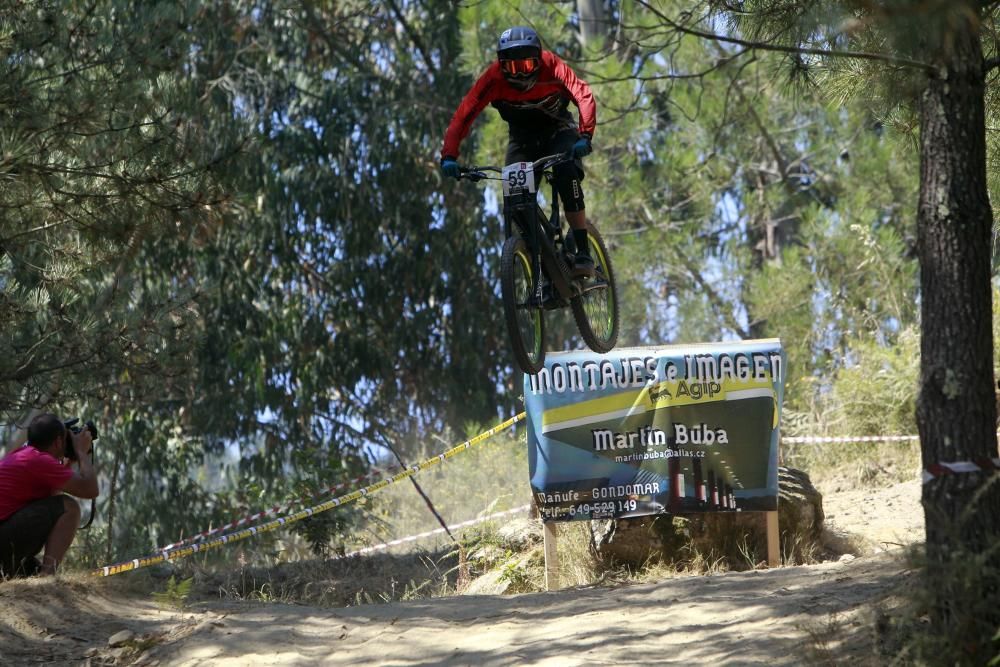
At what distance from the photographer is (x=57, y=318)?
347 inches

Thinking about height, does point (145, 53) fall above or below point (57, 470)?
above

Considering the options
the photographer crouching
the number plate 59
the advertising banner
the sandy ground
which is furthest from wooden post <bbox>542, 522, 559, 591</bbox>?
the photographer crouching

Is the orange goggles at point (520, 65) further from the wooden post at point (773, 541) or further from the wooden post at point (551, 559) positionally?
the wooden post at point (773, 541)

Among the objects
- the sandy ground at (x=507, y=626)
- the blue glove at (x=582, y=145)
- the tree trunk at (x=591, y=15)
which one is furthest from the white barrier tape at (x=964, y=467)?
the tree trunk at (x=591, y=15)

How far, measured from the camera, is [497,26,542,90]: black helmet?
6.26 m

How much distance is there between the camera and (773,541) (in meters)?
7.72

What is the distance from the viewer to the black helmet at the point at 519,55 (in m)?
6.26

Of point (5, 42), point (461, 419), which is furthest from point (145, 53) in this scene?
point (461, 419)

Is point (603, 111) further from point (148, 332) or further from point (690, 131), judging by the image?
point (148, 332)

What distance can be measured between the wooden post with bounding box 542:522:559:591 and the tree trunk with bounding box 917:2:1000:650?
3.55 m

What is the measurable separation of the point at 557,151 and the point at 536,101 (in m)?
0.33

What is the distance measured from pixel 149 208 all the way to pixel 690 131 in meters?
9.92

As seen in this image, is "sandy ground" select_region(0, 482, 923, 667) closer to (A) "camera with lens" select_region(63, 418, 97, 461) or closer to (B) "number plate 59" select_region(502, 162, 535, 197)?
(A) "camera with lens" select_region(63, 418, 97, 461)

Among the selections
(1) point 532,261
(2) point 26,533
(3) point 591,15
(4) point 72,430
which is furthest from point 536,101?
(3) point 591,15
